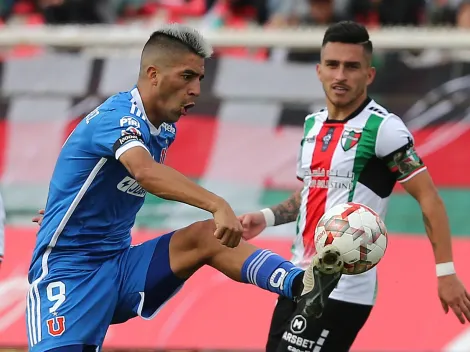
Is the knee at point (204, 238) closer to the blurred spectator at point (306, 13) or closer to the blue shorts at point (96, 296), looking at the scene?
the blue shorts at point (96, 296)

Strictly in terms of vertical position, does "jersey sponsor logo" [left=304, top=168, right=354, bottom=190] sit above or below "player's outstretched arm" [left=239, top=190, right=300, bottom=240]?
above

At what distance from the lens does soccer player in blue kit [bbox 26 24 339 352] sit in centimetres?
562

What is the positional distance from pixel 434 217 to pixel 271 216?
111 cm

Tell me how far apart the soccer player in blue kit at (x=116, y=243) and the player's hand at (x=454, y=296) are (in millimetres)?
1034

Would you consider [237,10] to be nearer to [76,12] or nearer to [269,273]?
[76,12]

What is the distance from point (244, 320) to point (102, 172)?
3.91m

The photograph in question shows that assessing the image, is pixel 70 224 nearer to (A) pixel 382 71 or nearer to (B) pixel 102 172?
(B) pixel 102 172

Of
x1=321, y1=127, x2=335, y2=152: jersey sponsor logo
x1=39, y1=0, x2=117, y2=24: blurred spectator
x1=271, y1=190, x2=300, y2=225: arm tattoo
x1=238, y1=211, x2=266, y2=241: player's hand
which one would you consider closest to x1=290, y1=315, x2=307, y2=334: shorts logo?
x1=238, y1=211, x2=266, y2=241: player's hand

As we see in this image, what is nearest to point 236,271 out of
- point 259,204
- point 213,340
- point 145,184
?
point 145,184

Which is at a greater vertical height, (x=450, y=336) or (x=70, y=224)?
(x=70, y=224)

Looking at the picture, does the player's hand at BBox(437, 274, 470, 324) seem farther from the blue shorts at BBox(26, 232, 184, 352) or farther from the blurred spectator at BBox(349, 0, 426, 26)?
the blurred spectator at BBox(349, 0, 426, 26)

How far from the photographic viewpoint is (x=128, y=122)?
17.7 ft

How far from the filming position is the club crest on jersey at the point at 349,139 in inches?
253

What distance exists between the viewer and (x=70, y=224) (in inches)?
227
